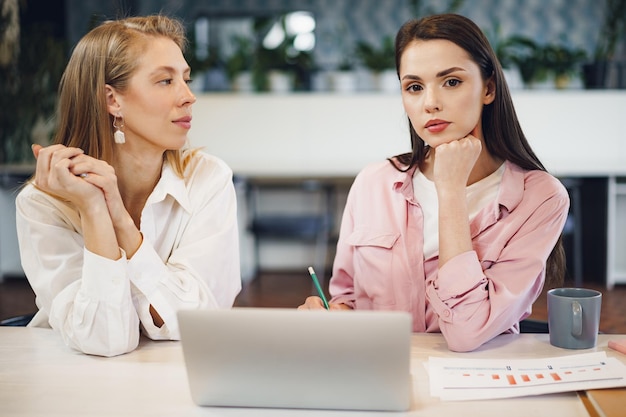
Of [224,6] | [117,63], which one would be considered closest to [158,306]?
[117,63]

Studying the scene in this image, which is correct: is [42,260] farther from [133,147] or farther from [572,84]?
[572,84]

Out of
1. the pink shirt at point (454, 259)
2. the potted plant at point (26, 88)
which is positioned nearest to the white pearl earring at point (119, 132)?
the pink shirt at point (454, 259)

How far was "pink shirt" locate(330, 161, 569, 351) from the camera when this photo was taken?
130 cm

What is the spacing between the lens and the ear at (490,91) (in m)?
1.51

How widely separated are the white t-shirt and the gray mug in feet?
0.96

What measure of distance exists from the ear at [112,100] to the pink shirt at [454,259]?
22.7 inches

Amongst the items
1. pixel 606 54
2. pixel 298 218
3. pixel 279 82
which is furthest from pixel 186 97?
pixel 606 54

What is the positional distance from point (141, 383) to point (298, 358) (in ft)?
A: 1.05

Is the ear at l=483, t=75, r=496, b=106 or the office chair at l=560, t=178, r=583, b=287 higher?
the ear at l=483, t=75, r=496, b=106

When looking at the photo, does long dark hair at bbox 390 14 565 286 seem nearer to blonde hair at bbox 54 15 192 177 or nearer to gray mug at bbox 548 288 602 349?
gray mug at bbox 548 288 602 349

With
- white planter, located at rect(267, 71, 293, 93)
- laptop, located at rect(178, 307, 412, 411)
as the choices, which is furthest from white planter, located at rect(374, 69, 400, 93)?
laptop, located at rect(178, 307, 412, 411)

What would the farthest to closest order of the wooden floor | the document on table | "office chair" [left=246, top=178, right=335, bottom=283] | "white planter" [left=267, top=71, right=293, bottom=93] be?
"white planter" [left=267, top=71, right=293, bottom=93] → "office chair" [left=246, top=178, right=335, bottom=283] → the wooden floor → the document on table

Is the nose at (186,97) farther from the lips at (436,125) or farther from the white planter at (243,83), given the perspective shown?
the white planter at (243,83)

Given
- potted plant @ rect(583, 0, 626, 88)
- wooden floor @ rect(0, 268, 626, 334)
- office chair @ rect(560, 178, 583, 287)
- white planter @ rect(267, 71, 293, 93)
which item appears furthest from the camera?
white planter @ rect(267, 71, 293, 93)
